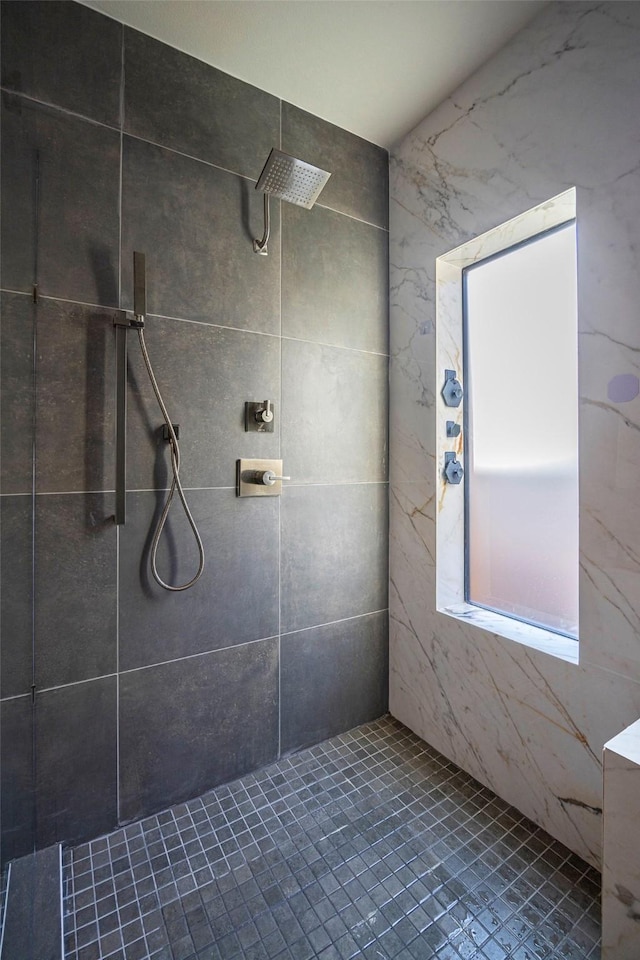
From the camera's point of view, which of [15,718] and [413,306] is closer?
[15,718]

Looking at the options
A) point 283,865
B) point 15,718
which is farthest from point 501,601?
point 15,718

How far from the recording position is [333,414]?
6.29 feet

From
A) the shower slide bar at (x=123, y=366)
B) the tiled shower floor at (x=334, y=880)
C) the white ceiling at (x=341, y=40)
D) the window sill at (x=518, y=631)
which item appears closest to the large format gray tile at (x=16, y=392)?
the shower slide bar at (x=123, y=366)

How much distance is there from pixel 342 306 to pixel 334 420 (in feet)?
1.65

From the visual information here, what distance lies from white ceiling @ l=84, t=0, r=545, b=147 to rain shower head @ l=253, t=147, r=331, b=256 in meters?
0.37

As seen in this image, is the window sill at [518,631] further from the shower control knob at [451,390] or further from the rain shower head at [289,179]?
the rain shower head at [289,179]

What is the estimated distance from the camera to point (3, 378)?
1279mm

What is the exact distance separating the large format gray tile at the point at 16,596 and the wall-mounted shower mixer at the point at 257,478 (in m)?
0.67

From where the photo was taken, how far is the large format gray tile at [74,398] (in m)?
1.33

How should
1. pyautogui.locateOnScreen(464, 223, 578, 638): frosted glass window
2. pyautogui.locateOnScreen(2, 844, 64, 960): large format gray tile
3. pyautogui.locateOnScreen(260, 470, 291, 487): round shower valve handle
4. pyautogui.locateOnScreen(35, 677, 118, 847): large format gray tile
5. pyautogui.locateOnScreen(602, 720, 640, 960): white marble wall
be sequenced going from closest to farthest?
1. pyautogui.locateOnScreen(602, 720, 640, 960): white marble wall
2. pyautogui.locateOnScreen(2, 844, 64, 960): large format gray tile
3. pyautogui.locateOnScreen(35, 677, 118, 847): large format gray tile
4. pyautogui.locateOnScreen(464, 223, 578, 638): frosted glass window
5. pyautogui.locateOnScreen(260, 470, 291, 487): round shower valve handle

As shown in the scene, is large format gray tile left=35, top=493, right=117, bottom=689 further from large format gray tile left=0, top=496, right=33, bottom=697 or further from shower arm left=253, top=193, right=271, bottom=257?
shower arm left=253, top=193, right=271, bottom=257

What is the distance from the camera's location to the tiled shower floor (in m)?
1.10

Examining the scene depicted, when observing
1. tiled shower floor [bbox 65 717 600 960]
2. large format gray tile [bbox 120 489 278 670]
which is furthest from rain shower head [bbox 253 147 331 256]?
tiled shower floor [bbox 65 717 600 960]

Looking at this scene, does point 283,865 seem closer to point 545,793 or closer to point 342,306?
point 545,793
